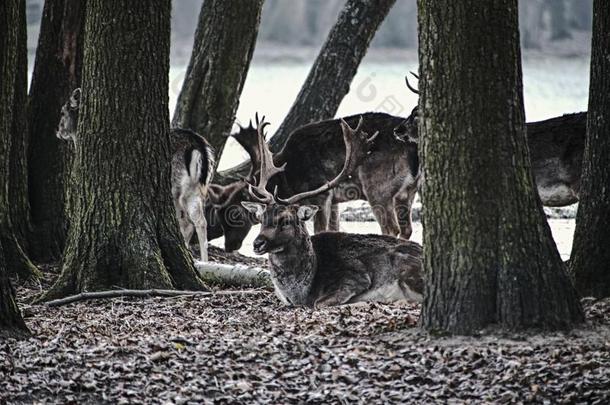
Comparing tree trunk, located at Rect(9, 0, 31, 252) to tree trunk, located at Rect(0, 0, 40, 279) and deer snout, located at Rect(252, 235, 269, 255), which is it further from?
deer snout, located at Rect(252, 235, 269, 255)

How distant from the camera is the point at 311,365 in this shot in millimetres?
Answer: 6551

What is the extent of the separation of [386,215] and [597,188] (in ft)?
14.4

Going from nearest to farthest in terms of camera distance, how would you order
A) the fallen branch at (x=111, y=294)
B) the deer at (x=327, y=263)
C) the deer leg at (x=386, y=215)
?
1. the fallen branch at (x=111, y=294)
2. the deer at (x=327, y=263)
3. the deer leg at (x=386, y=215)

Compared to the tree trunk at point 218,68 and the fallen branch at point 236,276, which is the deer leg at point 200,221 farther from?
the fallen branch at point 236,276

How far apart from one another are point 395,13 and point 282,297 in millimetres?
24877

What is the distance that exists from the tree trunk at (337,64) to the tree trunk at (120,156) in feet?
18.9

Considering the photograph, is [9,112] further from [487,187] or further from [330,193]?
[487,187]

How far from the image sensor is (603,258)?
804 centimetres

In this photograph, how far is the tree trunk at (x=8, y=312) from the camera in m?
7.15

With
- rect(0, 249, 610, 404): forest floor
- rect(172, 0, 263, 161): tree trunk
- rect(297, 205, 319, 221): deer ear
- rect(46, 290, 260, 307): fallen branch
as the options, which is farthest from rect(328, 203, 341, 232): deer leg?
rect(0, 249, 610, 404): forest floor

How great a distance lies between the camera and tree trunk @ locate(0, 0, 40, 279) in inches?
389

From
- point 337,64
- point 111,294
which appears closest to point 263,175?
point 111,294

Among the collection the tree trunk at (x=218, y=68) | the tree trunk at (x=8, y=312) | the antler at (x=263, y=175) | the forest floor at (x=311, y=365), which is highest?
the tree trunk at (x=218, y=68)

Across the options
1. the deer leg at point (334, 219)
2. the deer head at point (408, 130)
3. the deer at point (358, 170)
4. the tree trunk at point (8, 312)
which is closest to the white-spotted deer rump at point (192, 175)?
the deer at point (358, 170)
